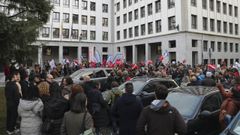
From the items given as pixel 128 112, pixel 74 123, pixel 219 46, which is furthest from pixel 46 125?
pixel 219 46

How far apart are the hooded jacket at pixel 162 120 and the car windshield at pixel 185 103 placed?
3065 millimetres

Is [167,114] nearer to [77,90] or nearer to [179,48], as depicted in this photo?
[77,90]

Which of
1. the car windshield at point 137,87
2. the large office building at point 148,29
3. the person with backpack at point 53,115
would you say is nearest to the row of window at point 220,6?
the large office building at point 148,29

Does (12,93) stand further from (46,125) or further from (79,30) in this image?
(79,30)

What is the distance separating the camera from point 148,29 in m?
55.6

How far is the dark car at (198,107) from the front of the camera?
8.06 meters

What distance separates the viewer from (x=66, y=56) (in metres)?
66.6

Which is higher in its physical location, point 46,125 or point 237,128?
point 237,128

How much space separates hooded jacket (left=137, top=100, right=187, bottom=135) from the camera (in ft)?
16.8

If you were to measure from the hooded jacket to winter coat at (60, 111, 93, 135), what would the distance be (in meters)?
0.96

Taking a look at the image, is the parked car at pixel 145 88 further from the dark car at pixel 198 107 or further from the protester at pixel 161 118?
the protester at pixel 161 118

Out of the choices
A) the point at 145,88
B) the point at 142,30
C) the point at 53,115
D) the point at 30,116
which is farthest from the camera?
the point at 142,30

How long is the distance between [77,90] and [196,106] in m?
3.19

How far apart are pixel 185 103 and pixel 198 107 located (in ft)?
1.27
